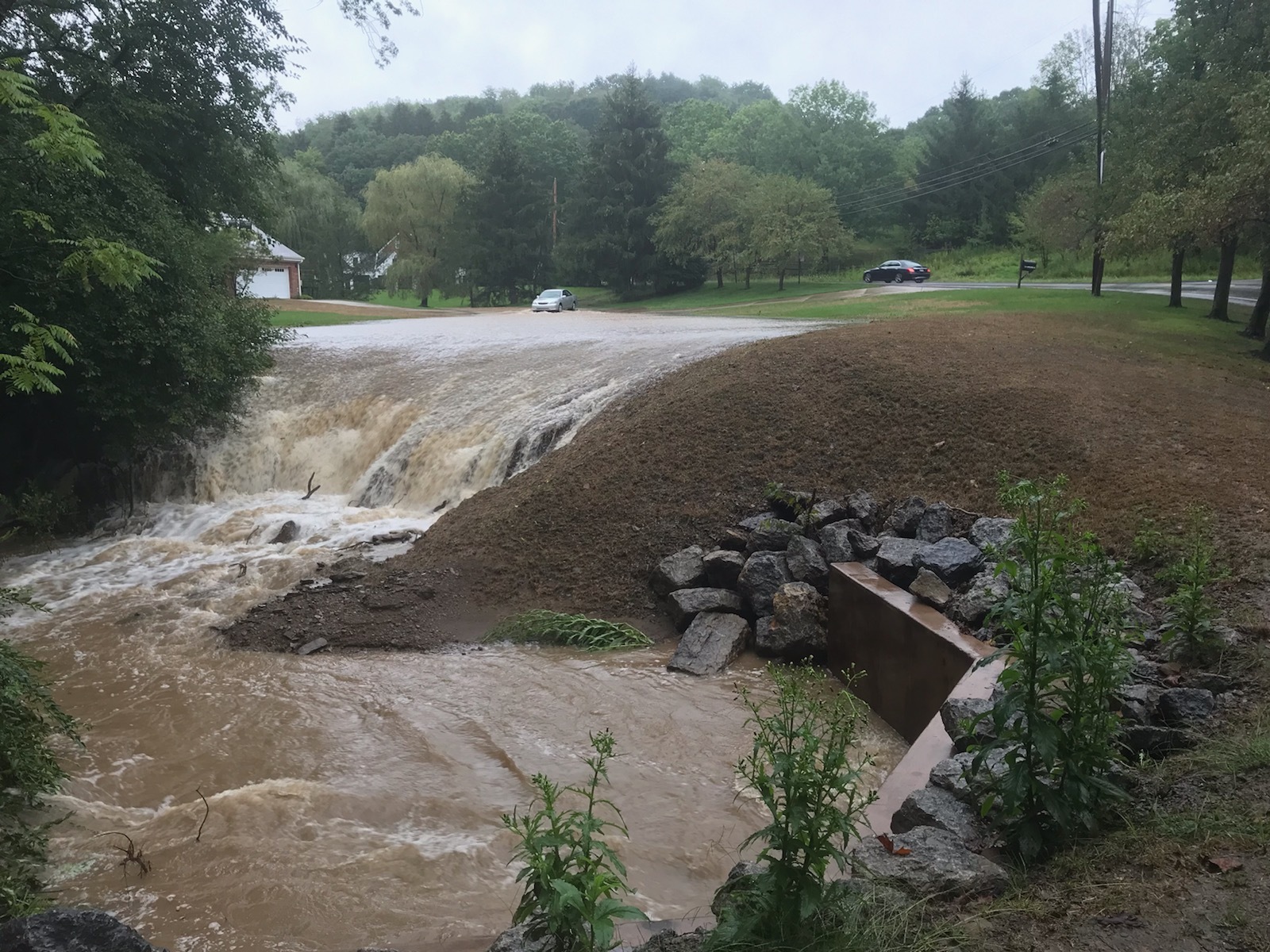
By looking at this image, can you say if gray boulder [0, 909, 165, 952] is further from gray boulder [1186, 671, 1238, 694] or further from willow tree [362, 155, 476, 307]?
willow tree [362, 155, 476, 307]

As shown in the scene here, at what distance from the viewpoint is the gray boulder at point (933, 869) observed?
339 centimetres

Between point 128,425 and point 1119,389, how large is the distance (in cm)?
1394

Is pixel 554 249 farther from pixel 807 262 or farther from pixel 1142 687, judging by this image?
pixel 1142 687

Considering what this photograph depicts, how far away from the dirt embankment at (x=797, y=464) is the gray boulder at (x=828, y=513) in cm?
51

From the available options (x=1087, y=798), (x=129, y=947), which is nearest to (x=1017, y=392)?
(x=1087, y=798)

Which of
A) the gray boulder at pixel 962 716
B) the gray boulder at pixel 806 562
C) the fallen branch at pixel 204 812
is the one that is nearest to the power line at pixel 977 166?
the gray boulder at pixel 806 562

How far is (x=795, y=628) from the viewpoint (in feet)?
26.5

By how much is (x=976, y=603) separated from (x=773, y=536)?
2.68 m

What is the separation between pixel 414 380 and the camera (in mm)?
17344

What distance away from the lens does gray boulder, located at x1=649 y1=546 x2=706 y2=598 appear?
A: 9.04 metres

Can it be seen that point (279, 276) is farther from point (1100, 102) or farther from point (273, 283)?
point (1100, 102)

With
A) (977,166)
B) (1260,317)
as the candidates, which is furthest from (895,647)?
(977,166)

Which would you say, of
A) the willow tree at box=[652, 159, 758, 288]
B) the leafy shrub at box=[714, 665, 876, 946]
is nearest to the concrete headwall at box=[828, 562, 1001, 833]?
the leafy shrub at box=[714, 665, 876, 946]

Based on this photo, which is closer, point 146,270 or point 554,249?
point 146,270
